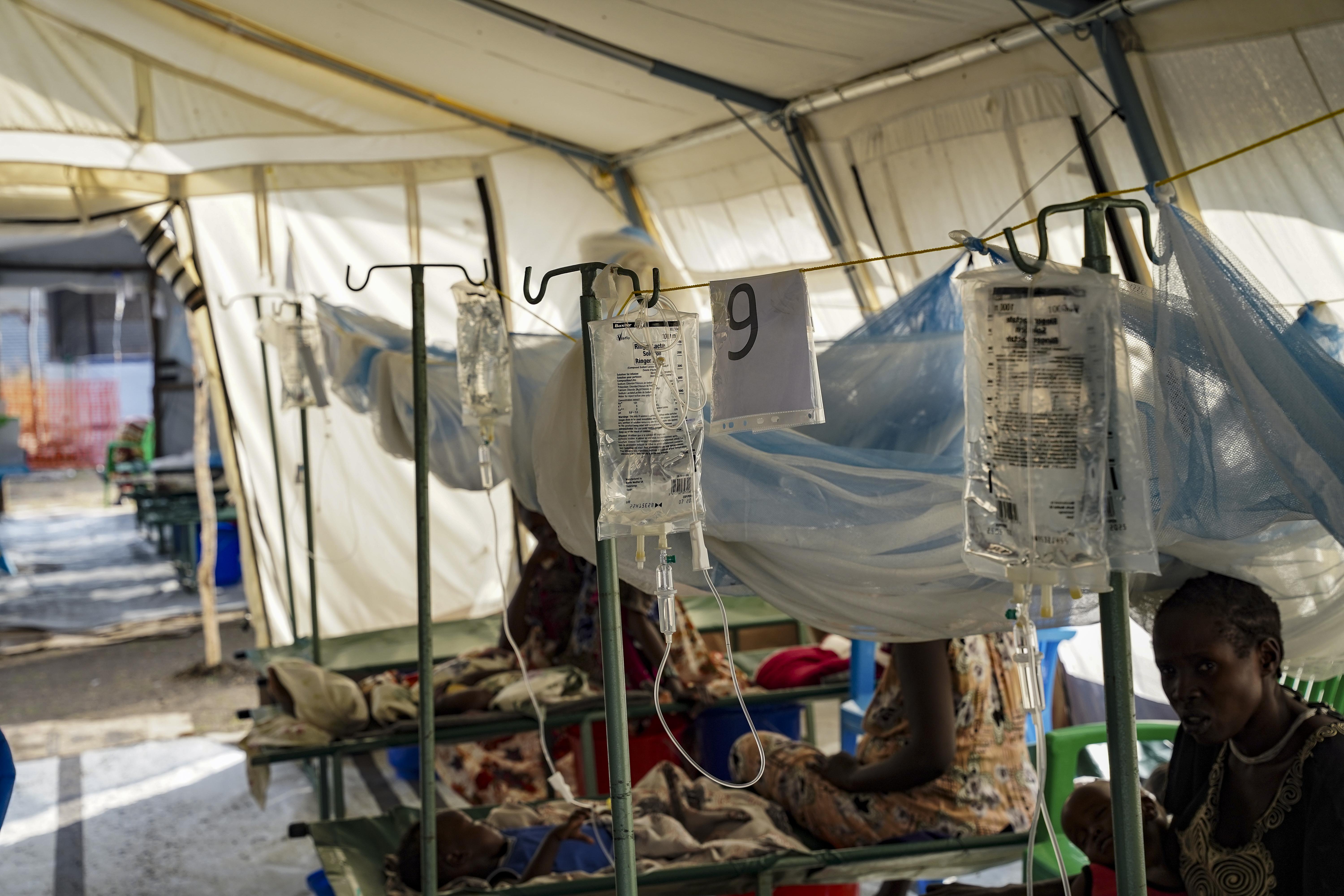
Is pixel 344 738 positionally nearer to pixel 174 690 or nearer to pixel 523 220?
pixel 174 690

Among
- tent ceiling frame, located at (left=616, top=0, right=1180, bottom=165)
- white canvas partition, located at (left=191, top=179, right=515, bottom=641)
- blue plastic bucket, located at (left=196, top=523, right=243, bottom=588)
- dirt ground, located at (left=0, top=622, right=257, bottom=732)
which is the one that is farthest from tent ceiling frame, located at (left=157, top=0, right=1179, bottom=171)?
blue plastic bucket, located at (left=196, top=523, right=243, bottom=588)

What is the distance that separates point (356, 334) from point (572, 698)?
1203 millimetres

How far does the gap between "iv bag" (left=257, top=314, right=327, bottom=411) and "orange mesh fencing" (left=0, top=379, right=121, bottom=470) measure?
1129 centimetres

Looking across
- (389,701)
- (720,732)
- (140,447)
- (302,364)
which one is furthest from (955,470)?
(140,447)

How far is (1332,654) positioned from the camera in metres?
1.75

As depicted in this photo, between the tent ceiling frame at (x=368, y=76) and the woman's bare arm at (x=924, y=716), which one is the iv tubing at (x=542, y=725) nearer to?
the woman's bare arm at (x=924, y=716)

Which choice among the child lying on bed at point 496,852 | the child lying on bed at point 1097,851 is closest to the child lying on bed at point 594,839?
the child lying on bed at point 496,852

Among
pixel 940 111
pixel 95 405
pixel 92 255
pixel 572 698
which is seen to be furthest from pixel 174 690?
pixel 95 405

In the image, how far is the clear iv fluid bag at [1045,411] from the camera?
0.92 metres

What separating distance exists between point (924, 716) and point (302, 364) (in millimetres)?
2023

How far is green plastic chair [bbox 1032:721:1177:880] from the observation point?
84.7 inches

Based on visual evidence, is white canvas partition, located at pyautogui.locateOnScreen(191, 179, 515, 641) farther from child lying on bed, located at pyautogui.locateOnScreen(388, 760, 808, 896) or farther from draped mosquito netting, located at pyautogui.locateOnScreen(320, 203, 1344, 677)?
draped mosquito netting, located at pyautogui.locateOnScreen(320, 203, 1344, 677)

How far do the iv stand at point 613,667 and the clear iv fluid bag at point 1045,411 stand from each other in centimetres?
51

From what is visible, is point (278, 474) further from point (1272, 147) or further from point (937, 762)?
point (1272, 147)
